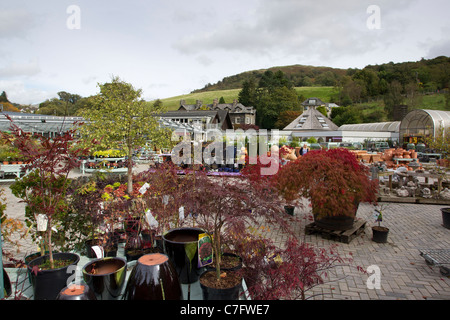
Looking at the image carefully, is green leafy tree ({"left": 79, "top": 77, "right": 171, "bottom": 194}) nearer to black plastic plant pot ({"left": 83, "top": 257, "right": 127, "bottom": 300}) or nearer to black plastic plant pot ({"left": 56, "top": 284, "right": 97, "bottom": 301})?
black plastic plant pot ({"left": 83, "top": 257, "right": 127, "bottom": 300})

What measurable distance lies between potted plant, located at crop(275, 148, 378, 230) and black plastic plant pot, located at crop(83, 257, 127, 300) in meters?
3.85

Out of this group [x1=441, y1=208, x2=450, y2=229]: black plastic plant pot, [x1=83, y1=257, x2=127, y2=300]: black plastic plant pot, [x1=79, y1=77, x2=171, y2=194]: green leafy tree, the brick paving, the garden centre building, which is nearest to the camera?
[x1=83, y1=257, x2=127, y2=300]: black plastic plant pot

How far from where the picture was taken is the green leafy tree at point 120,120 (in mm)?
6828

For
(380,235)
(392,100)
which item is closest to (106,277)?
(380,235)

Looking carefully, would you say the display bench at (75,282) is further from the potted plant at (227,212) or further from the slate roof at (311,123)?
the slate roof at (311,123)

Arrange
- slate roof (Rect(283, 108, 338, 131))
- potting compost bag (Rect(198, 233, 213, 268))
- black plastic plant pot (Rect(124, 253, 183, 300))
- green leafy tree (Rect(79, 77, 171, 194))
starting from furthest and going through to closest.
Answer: slate roof (Rect(283, 108, 338, 131)) < green leafy tree (Rect(79, 77, 171, 194)) < potting compost bag (Rect(198, 233, 213, 268)) < black plastic plant pot (Rect(124, 253, 183, 300))

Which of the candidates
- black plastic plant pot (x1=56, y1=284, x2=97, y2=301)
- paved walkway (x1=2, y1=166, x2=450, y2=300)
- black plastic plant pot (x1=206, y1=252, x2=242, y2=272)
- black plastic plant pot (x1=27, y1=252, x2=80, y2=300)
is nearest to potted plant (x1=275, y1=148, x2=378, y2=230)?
paved walkway (x1=2, y1=166, x2=450, y2=300)

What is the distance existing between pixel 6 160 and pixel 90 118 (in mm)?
8112

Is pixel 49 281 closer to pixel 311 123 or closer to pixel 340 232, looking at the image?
pixel 340 232

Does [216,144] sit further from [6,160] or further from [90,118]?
[6,160]

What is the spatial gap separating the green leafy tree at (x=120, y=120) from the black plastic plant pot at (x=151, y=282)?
16.5 ft

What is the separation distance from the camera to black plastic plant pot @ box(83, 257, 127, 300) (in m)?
2.28

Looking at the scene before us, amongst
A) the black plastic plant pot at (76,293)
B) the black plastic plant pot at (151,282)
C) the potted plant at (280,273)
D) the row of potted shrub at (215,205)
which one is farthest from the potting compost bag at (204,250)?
the black plastic plant pot at (76,293)
